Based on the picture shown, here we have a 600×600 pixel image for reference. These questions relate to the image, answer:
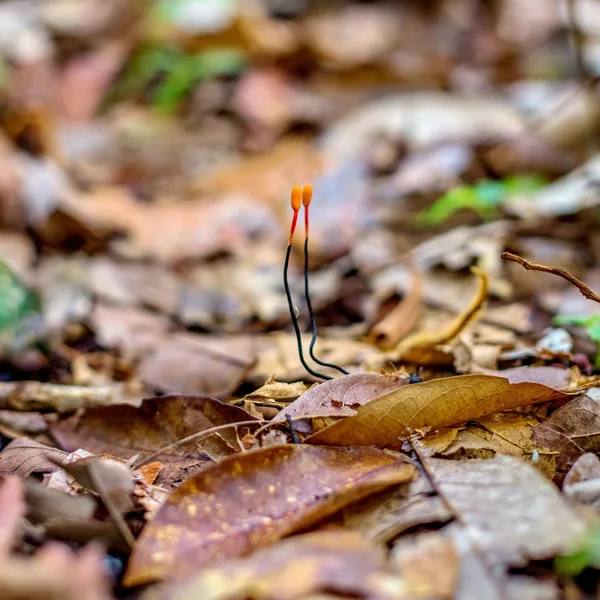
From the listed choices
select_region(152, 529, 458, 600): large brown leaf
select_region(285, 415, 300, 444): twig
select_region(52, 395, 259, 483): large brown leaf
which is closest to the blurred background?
select_region(52, 395, 259, 483): large brown leaf

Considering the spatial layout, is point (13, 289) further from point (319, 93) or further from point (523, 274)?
point (319, 93)

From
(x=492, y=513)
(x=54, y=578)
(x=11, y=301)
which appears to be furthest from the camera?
(x=11, y=301)

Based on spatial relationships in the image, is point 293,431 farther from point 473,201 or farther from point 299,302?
point 473,201

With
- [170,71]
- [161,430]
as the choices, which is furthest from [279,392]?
[170,71]

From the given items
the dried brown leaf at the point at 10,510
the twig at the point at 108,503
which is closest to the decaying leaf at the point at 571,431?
the twig at the point at 108,503

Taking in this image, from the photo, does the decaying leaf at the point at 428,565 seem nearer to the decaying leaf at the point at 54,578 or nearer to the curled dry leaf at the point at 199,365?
the decaying leaf at the point at 54,578

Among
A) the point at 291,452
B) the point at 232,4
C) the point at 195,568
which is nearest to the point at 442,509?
the point at 291,452

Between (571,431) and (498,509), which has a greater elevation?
(498,509)
